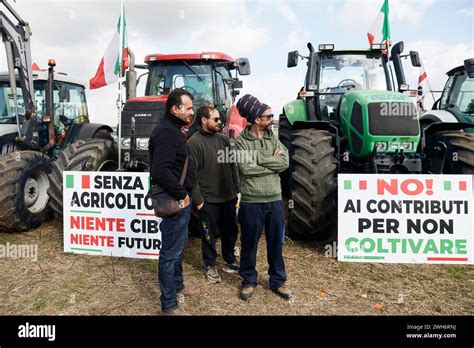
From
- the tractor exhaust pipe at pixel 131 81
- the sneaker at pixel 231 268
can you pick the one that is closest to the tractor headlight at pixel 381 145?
the sneaker at pixel 231 268

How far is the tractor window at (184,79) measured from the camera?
6109 millimetres

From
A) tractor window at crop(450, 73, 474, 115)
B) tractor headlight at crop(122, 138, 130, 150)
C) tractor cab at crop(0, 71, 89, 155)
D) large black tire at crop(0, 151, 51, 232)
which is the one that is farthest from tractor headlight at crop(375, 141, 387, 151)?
tractor cab at crop(0, 71, 89, 155)

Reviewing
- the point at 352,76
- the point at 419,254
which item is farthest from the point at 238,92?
the point at 419,254

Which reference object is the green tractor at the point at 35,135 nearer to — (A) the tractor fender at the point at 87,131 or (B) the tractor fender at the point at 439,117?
(A) the tractor fender at the point at 87,131

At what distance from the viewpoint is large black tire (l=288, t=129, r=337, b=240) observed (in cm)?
448

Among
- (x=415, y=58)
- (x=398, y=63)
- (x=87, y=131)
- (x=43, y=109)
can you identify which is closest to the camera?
(x=415, y=58)

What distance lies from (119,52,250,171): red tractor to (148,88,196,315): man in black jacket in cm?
245

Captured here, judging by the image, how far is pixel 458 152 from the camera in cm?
472

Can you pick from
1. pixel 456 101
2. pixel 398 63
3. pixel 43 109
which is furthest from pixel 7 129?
pixel 456 101

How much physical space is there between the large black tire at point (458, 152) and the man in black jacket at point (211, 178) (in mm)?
2734

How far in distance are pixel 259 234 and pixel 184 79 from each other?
11.5 ft

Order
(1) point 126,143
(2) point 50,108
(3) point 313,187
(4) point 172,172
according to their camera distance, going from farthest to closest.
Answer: (2) point 50,108 → (1) point 126,143 → (3) point 313,187 → (4) point 172,172

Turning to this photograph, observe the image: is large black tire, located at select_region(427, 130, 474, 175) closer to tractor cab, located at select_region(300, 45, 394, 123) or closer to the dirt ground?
the dirt ground

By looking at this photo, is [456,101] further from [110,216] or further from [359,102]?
[110,216]
